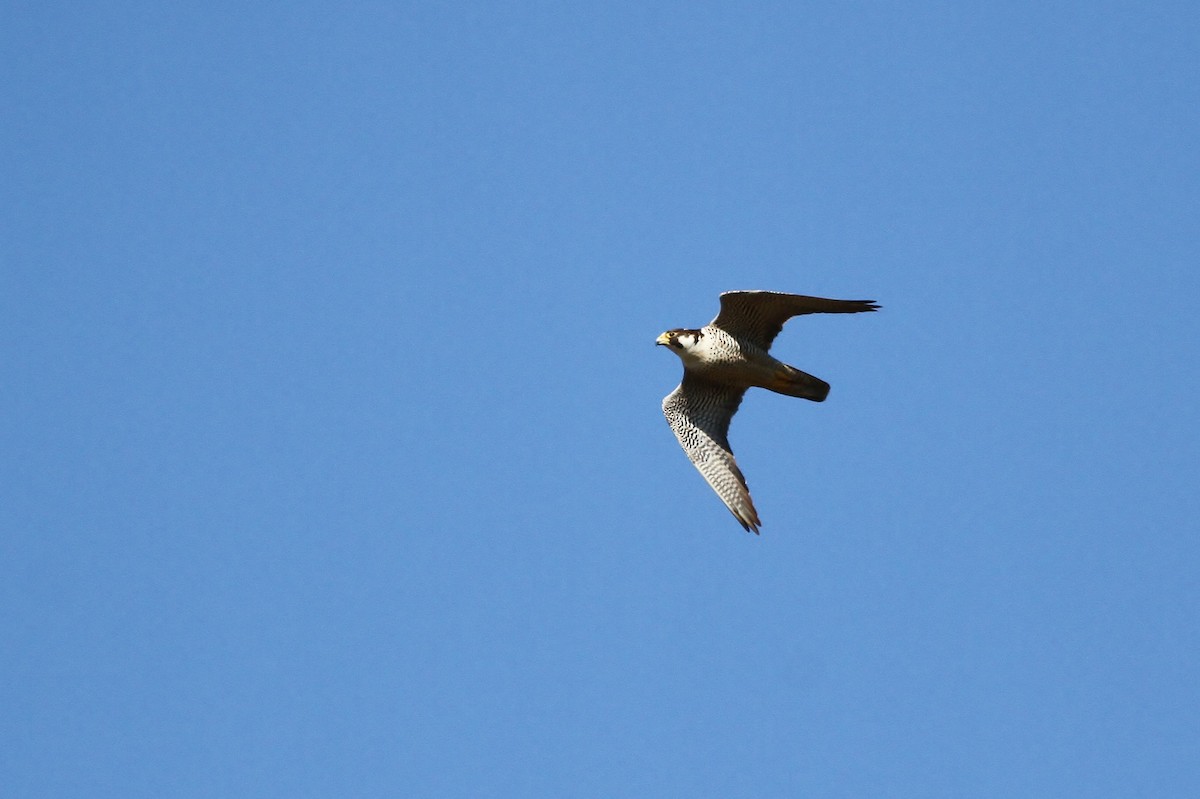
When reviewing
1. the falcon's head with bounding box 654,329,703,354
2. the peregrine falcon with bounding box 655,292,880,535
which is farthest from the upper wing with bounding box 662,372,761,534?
the falcon's head with bounding box 654,329,703,354

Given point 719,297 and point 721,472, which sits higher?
point 719,297

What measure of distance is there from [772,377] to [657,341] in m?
1.38

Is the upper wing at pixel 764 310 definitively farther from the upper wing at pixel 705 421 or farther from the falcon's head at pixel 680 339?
the upper wing at pixel 705 421

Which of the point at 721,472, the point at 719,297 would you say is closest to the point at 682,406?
the point at 721,472

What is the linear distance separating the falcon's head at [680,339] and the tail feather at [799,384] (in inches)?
39.8

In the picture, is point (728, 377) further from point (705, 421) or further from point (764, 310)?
point (764, 310)

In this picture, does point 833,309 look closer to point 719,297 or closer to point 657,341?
point 719,297

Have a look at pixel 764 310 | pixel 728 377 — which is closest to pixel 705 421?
pixel 728 377

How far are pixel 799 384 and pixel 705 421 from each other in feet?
4.51

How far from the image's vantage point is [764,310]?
1296 cm

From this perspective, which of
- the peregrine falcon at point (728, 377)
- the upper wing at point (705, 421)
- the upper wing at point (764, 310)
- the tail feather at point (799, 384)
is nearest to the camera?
the upper wing at point (764, 310)

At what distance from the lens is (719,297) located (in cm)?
1286

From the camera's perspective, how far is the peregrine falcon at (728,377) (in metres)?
12.9

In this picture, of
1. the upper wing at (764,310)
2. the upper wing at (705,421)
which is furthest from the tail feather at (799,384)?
the upper wing at (705,421)
